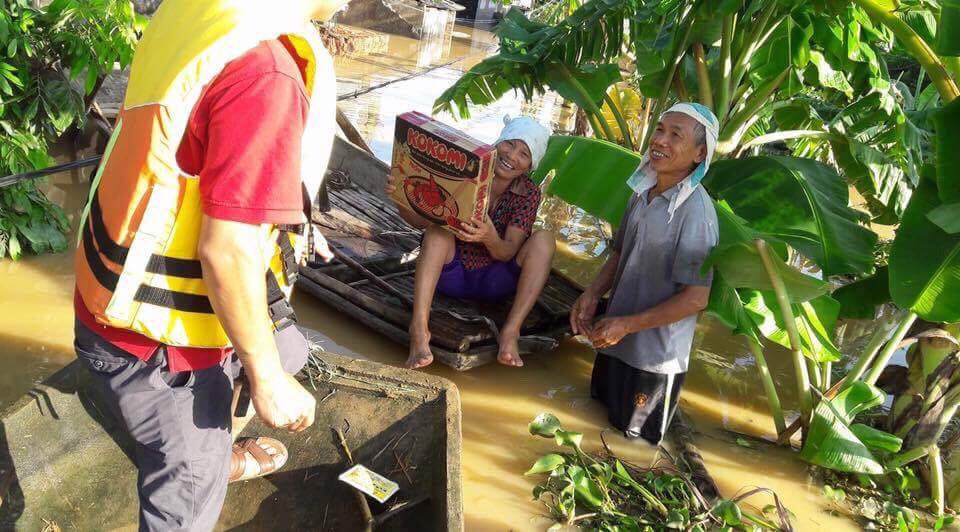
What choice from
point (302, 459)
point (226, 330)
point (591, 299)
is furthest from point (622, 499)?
point (226, 330)

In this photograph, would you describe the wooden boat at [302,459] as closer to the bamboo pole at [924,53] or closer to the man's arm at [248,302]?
the man's arm at [248,302]

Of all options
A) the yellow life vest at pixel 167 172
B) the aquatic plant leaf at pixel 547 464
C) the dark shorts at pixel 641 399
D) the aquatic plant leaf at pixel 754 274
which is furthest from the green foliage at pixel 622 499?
the yellow life vest at pixel 167 172

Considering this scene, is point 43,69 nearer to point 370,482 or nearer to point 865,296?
point 370,482

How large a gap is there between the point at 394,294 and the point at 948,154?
2.41m

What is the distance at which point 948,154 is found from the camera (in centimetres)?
259

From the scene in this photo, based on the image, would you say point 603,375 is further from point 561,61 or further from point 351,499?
point 561,61

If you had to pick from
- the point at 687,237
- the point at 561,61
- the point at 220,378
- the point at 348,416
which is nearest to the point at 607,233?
the point at 561,61

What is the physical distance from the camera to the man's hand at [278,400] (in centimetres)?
148

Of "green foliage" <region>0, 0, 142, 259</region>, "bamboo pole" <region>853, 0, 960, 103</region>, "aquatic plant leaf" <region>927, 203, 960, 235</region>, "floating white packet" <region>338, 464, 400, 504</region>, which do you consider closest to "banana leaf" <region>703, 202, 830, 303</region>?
"aquatic plant leaf" <region>927, 203, 960, 235</region>

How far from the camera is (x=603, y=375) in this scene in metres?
3.43

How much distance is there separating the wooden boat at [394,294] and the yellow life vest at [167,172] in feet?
4.93

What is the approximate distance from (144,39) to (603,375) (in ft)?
8.17

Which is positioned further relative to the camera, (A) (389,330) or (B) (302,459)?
(A) (389,330)

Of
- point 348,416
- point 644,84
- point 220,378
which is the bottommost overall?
point 348,416
